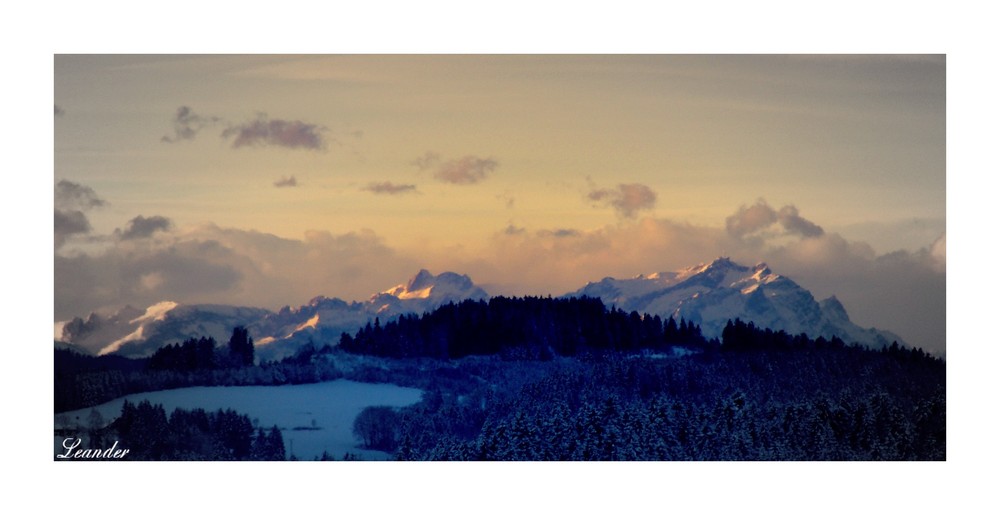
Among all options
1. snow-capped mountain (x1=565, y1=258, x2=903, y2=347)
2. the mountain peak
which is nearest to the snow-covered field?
the mountain peak

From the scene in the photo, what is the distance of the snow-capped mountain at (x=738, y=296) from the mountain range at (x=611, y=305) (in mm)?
14

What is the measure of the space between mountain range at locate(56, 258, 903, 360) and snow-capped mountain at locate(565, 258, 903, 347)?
0.5 inches

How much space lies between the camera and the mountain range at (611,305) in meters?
16.6

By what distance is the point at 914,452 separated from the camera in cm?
1641

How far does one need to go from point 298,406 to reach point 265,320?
126 cm

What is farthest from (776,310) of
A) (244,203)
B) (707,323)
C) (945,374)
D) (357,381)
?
(244,203)

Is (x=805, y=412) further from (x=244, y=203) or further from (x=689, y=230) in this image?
(x=244, y=203)

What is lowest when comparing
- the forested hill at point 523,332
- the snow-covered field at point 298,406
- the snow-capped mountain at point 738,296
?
the snow-covered field at point 298,406

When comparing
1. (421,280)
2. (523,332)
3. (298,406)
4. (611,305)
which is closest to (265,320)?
(298,406)

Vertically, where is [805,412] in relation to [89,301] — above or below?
below

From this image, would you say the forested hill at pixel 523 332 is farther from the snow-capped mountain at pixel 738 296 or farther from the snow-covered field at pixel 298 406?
the snow-covered field at pixel 298 406

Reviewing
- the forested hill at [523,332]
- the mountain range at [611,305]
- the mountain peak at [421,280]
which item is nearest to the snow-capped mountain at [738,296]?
the mountain range at [611,305]

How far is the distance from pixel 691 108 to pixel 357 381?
19.1 ft

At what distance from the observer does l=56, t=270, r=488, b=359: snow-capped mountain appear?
645 inches
